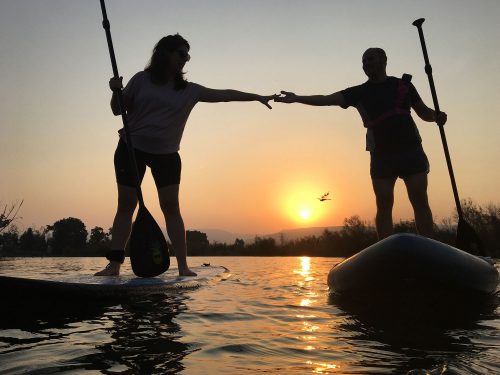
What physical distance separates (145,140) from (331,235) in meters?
18.0

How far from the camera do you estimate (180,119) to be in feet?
15.1

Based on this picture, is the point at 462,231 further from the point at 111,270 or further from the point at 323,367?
the point at 323,367

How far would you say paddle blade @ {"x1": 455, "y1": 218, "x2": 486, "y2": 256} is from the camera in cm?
573

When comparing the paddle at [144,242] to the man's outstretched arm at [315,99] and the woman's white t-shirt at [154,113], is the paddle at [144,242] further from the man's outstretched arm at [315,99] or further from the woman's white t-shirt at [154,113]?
the man's outstretched arm at [315,99]

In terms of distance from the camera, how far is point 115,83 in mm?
4480

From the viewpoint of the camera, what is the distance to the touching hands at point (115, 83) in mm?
4457

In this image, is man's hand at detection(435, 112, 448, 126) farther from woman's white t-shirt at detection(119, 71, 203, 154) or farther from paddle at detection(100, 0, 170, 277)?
paddle at detection(100, 0, 170, 277)

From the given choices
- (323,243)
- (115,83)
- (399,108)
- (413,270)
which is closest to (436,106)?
(399,108)

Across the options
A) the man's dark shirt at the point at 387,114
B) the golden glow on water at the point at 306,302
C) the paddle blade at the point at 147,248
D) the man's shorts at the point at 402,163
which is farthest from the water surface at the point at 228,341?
the man's dark shirt at the point at 387,114

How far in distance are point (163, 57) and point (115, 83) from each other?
22.0 inches

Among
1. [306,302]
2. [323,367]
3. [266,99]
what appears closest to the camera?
[323,367]

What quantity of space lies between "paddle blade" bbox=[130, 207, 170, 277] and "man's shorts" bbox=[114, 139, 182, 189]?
1.14ft

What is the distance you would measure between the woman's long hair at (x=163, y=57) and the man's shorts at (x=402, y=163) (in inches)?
89.7

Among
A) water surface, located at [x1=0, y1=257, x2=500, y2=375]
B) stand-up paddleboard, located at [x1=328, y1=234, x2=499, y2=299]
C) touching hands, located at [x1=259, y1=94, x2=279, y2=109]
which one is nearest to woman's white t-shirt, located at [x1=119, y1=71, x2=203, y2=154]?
touching hands, located at [x1=259, y1=94, x2=279, y2=109]
